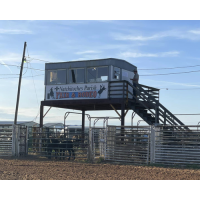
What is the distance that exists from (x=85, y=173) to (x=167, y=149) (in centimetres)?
522

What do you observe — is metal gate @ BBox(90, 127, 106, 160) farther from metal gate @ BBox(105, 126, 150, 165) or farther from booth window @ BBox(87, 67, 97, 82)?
booth window @ BBox(87, 67, 97, 82)

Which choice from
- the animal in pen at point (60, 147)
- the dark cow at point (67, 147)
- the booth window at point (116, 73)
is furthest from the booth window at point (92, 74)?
the dark cow at point (67, 147)

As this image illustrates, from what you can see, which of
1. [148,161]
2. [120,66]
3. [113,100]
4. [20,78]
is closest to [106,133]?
[148,161]

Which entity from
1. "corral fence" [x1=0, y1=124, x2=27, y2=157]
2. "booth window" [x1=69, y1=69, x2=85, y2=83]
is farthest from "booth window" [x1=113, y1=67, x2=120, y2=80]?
"corral fence" [x1=0, y1=124, x2=27, y2=157]

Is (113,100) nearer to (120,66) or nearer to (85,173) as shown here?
(120,66)

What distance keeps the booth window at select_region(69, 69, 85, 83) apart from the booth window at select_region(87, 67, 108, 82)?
0.49m

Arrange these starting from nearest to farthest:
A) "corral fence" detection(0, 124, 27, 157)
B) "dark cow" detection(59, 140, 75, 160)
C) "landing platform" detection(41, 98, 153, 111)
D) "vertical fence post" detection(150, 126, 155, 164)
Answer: "vertical fence post" detection(150, 126, 155, 164) → "dark cow" detection(59, 140, 75, 160) → "corral fence" detection(0, 124, 27, 157) → "landing platform" detection(41, 98, 153, 111)

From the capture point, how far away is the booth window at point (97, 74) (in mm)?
22781

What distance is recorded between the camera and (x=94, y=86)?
75.3ft

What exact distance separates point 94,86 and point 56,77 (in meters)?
3.20

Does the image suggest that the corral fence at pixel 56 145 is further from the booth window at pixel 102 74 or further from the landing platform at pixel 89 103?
the booth window at pixel 102 74

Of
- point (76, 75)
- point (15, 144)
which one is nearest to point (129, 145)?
point (15, 144)

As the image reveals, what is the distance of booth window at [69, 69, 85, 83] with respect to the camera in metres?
23.5

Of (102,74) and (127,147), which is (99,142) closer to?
(127,147)
